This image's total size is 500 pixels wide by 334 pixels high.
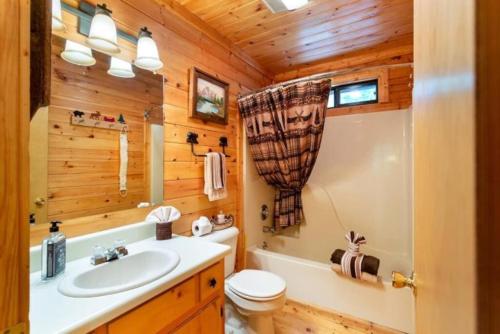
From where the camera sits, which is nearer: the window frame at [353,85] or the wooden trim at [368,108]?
the wooden trim at [368,108]

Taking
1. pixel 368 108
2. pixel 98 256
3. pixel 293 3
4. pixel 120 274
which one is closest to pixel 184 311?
pixel 120 274

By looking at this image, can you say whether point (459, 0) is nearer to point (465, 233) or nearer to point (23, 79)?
point (465, 233)

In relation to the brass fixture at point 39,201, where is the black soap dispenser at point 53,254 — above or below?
below

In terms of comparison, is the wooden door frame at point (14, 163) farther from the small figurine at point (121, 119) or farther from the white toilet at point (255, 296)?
the white toilet at point (255, 296)

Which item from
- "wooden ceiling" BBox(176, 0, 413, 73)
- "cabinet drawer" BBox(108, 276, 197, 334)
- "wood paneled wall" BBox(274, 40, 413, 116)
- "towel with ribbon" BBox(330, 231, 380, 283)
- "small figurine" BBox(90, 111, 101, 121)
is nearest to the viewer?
"cabinet drawer" BBox(108, 276, 197, 334)

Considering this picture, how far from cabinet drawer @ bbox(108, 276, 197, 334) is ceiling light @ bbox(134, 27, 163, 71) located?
125cm

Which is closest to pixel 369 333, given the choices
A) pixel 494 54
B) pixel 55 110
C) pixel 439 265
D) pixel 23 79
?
pixel 439 265

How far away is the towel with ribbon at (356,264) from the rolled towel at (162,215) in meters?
1.34

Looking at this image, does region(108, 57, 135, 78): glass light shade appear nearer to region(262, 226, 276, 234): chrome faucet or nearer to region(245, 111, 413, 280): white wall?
region(245, 111, 413, 280): white wall

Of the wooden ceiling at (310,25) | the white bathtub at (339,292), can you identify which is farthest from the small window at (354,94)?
the white bathtub at (339,292)

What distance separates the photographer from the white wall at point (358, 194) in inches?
89.2

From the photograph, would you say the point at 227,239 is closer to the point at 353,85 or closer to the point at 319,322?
the point at 319,322

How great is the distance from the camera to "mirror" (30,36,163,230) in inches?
43.9

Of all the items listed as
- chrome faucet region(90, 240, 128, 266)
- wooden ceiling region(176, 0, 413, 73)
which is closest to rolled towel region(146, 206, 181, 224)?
chrome faucet region(90, 240, 128, 266)
